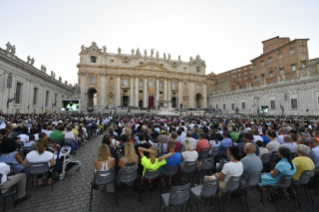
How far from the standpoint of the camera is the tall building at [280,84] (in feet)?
79.2

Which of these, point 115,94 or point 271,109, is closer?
point 271,109

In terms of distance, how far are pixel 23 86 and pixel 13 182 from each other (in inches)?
869

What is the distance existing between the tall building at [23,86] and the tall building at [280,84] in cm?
3288

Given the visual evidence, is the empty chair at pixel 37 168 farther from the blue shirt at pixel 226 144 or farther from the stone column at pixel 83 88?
the stone column at pixel 83 88

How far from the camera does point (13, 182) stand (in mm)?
3439

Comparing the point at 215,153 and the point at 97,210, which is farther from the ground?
the point at 215,153

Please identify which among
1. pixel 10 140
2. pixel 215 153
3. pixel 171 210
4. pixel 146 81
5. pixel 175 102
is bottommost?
pixel 171 210

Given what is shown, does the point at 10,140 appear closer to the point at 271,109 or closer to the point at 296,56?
the point at 271,109

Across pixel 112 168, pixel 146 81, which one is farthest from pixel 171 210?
pixel 146 81

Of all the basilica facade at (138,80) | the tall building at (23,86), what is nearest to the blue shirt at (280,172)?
the tall building at (23,86)

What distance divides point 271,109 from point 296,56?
13.1 metres

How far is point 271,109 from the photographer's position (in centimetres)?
2983

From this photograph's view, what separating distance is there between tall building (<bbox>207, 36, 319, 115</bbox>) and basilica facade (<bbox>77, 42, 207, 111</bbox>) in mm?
9888

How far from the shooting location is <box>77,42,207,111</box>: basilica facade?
43.3 meters
